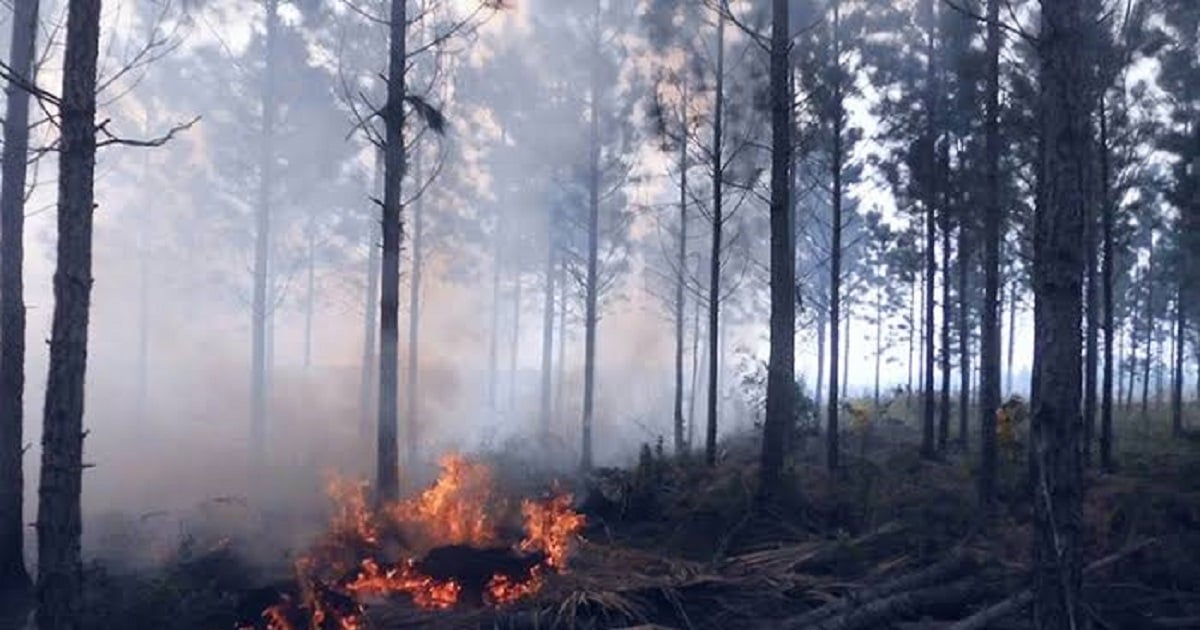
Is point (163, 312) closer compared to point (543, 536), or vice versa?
point (543, 536)

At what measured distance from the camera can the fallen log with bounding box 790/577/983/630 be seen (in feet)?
29.3

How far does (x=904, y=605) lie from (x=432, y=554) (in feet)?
15.2

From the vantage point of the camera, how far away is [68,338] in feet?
24.0

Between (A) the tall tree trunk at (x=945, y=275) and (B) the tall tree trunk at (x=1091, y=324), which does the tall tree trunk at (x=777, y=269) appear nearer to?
(A) the tall tree trunk at (x=945, y=275)

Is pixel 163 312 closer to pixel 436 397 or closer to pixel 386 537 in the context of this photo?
pixel 436 397

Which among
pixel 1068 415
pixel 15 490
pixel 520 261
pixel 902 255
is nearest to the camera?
pixel 1068 415

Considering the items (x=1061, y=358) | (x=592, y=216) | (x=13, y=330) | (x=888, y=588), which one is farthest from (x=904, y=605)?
(x=592, y=216)

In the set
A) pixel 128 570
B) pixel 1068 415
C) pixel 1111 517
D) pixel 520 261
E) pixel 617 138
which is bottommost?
pixel 128 570

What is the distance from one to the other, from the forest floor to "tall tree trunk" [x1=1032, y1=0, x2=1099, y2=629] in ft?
6.46

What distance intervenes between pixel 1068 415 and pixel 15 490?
10.4m

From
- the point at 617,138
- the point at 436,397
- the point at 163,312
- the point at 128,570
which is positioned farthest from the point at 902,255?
the point at 163,312

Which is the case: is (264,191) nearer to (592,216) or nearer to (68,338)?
(592,216)

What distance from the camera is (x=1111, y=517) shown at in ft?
41.6

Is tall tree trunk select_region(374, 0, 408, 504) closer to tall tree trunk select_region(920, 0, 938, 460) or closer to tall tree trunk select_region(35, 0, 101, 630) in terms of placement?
tall tree trunk select_region(35, 0, 101, 630)
